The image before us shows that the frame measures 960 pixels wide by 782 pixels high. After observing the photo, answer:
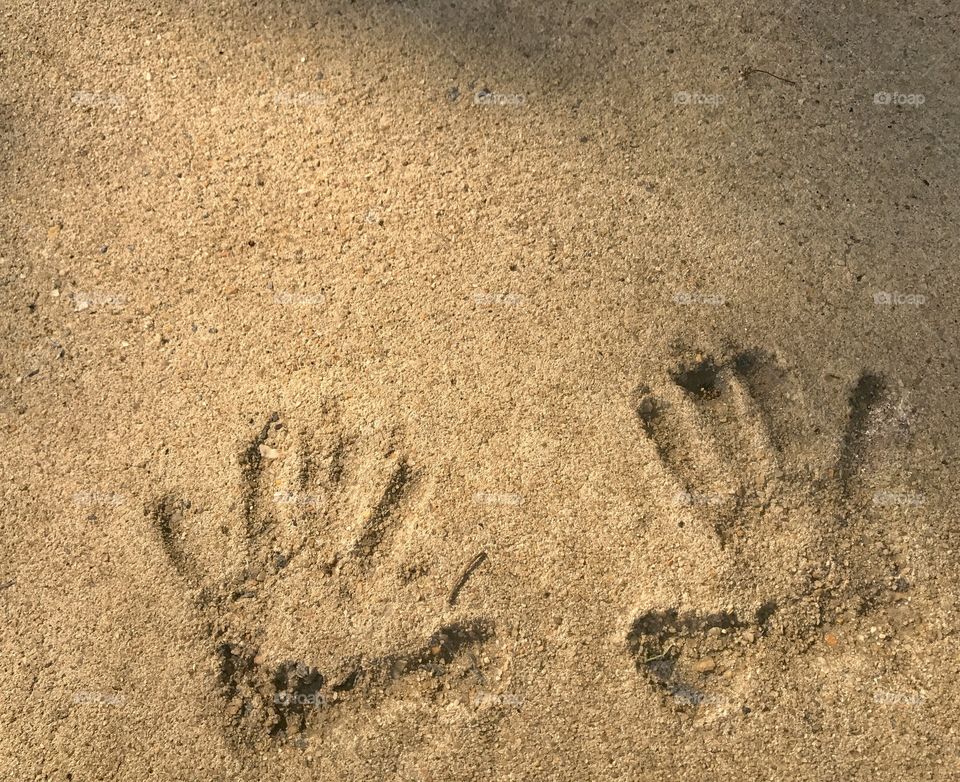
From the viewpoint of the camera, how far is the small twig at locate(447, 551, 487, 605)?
194 cm

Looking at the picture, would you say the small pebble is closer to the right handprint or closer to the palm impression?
the palm impression

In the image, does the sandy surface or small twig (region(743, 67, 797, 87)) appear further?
small twig (region(743, 67, 797, 87))

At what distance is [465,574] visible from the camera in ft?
6.40

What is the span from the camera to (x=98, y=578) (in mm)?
1976

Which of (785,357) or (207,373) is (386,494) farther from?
(785,357)

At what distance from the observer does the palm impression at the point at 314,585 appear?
1.92 meters

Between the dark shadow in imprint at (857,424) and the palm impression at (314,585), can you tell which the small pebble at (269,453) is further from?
the dark shadow in imprint at (857,424)

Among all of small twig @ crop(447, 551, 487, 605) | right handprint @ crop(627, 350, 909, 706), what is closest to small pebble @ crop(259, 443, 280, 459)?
small twig @ crop(447, 551, 487, 605)

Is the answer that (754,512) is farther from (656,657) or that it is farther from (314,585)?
(314,585)

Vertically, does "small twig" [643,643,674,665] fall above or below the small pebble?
below

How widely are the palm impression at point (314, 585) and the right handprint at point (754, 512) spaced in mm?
596

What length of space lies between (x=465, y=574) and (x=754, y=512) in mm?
824

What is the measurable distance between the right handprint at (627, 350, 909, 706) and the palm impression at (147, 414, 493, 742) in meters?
0.60

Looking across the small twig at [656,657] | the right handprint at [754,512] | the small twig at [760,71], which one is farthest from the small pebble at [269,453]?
the small twig at [760,71]
